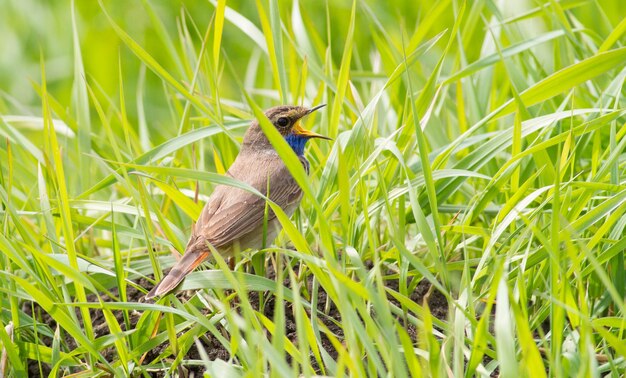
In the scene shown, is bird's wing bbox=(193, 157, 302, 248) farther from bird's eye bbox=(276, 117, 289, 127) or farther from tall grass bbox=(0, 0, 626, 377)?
bird's eye bbox=(276, 117, 289, 127)

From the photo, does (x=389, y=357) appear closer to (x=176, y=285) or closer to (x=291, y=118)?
(x=176, y=285)

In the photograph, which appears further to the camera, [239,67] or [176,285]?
[239,67]

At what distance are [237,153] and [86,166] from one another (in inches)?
30.0

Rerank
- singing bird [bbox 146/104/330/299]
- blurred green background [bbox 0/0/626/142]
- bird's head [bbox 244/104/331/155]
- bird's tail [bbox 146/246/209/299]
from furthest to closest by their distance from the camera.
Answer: blurred green background [bbox 0/0/626/142] → bird's head [bbox 244/104/331/155] → singing bird [bbox 146/104/330/299] → bird's tail [bbox 146/246/209/299]

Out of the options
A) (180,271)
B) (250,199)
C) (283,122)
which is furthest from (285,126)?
(180,271)

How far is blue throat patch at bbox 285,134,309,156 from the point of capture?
181 inches

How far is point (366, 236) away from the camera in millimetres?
3930

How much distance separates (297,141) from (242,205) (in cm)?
51

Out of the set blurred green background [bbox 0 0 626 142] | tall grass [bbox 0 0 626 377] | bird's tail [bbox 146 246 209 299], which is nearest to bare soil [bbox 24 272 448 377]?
tall grass [bbox 0 0 626 377]

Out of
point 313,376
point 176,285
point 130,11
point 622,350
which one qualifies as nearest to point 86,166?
point 176,285

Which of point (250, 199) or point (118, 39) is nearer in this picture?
point (250, 199)

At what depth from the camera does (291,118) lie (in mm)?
4582

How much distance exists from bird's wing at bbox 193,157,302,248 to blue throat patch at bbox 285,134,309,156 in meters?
0.17

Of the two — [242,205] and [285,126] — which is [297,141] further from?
[242,205]
